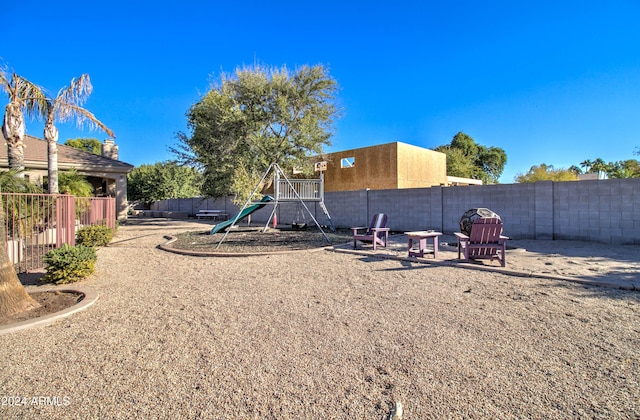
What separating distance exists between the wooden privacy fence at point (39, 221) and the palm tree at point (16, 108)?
9.36 feet

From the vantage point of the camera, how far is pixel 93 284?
19.1 ft

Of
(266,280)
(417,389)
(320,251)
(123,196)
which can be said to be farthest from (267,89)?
(417,389)

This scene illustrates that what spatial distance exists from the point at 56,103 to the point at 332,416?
55.6ft

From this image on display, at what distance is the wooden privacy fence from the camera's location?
724 centimetres

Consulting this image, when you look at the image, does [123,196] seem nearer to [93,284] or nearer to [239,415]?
[93,284]

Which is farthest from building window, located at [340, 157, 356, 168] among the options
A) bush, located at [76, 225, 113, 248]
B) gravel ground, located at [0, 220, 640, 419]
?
gravel ground, located at [0, 220, 640, 419]

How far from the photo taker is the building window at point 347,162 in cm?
2451

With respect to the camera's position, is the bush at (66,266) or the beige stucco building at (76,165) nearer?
the bush at (66,266)

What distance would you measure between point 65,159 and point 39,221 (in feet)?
49.7

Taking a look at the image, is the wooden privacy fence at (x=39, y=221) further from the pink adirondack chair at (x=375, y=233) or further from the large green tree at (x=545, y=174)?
the large green tree at (x=545, y=174)

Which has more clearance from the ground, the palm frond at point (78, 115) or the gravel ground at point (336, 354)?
the palm frond at point (78, 115)

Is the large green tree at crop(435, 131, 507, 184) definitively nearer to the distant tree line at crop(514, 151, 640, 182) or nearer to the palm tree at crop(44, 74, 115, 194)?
the distant tree line at crop(514, 151, 640, 182)

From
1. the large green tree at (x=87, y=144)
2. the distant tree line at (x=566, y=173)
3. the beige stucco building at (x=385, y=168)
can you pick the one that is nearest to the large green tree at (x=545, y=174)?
the distant tree line at (x=566, y=173)

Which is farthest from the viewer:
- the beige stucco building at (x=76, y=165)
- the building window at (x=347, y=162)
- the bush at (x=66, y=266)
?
the building window at (x=347, y=162)
